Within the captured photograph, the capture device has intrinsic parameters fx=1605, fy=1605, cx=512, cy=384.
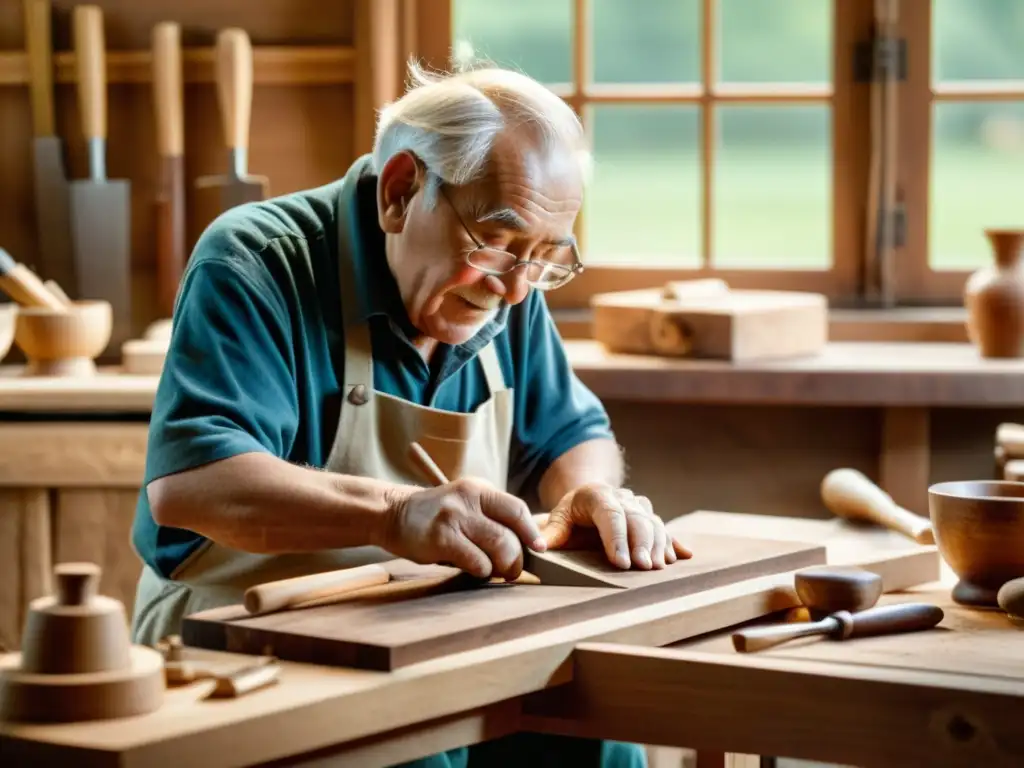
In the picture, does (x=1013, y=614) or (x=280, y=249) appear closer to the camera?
(x=1013, y=614)

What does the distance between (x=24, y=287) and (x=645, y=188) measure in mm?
1476

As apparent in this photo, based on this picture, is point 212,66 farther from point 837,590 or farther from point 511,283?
point 837,590

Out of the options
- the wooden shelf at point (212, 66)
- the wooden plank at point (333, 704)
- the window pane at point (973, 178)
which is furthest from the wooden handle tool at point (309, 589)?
the window pane at point (973, 178)

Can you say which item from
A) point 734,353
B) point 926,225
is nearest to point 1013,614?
point 734,353

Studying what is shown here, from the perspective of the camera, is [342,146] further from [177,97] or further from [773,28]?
[773,28]

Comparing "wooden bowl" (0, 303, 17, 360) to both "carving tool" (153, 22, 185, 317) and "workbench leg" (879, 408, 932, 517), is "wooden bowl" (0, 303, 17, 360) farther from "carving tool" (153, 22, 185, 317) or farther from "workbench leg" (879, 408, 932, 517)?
"workbench leg" (879, 408, 932, 517)

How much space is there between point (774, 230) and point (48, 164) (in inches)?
68.8

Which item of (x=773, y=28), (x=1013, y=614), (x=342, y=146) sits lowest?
(x=1013, y=614)

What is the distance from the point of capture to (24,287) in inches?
138

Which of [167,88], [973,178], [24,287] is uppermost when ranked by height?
[167,88]

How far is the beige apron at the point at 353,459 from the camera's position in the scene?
221 centimetres

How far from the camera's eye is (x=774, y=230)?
3.87m

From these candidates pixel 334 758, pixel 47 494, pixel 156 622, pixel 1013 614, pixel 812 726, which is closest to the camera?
pixel 334 758

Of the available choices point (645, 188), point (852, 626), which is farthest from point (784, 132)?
point (852, 626)
